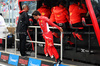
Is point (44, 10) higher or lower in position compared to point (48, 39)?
higher

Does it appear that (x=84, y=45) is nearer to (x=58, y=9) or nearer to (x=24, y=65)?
(x=58, y=9)

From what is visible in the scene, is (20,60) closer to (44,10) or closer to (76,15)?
(44,10)

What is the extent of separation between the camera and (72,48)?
544cm

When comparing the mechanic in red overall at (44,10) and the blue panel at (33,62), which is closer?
the blue panel at (33,62)

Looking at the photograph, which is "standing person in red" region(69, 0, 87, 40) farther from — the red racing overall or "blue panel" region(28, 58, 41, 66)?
"blue panel" region(28, 58, 41, 66)

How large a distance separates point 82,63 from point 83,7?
5.04 ft

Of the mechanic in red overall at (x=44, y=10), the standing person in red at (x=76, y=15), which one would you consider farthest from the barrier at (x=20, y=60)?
the mechanic in red overall at (x=44, y=10)

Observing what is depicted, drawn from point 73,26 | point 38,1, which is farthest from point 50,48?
point 38,1

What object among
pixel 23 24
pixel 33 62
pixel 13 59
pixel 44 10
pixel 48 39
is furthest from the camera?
pixel 44 10

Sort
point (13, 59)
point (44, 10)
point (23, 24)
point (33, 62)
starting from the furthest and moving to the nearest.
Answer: point (44, 10), point (13, 59), point (23, 24), point (33, 62)

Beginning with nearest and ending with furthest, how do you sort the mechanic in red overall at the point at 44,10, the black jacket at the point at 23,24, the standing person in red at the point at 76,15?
the standing person in red at the point at 76,15
the black jacket at the point at 23,24
the mechanic in red overall at the point at 44,10

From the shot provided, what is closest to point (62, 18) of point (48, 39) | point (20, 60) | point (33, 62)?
point (48, 39)

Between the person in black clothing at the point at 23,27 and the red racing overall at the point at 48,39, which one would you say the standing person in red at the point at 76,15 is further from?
the person in black clothing at the point at 23,27

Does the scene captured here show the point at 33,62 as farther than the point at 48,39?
Yes
